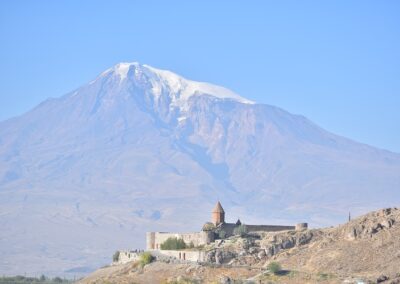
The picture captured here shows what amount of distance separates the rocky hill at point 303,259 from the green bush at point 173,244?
4007mm

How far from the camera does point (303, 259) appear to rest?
70812 mm

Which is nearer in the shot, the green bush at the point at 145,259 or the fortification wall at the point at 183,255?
the fortification wall at the point at 183,255

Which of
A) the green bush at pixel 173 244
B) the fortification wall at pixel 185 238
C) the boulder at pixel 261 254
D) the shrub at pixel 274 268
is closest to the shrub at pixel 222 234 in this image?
the fortification wall at pixel 185 238

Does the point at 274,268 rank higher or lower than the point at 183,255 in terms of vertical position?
lower

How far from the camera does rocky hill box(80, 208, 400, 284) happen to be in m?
66.2

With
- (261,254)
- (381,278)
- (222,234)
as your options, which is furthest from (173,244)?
(381,278)

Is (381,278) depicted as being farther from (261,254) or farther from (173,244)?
(173,244)

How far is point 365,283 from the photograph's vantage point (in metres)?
62.1

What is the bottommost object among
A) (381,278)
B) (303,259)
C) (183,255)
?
(381,278)

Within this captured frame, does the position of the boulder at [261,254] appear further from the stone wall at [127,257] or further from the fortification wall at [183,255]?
the stone wall at [127,257]

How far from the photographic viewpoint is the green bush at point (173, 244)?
82812mm

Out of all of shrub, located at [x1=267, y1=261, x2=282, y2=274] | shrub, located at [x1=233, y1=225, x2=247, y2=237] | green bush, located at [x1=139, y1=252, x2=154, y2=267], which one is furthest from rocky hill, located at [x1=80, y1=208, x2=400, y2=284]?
shrub, located at [x1=233, y1=225, x2=247, y2=237]

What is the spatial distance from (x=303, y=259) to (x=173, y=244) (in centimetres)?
1512

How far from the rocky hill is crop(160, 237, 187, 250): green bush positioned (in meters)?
4.01
